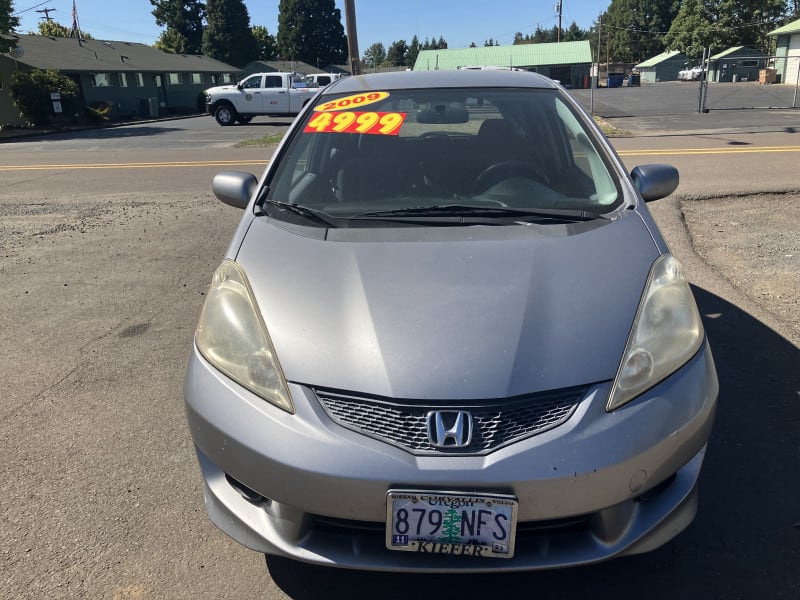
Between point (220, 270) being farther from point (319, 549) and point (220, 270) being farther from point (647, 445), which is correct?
point (647, 445)

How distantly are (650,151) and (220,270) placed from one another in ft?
39.4

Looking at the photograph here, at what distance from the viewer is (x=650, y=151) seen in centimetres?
1275

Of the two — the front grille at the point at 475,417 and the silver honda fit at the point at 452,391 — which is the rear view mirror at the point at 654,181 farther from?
the front grille at the point at 475,417

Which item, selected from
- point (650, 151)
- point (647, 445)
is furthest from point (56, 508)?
point (650, 151)

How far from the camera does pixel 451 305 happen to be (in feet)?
7.00

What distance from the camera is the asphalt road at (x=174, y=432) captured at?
2.24 m

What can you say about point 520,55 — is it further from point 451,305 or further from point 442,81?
point 451,305

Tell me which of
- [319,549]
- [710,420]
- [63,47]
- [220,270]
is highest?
[63,47]

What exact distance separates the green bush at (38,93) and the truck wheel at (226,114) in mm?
9756

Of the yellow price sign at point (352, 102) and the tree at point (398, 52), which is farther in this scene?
the tree at point (398, 52)

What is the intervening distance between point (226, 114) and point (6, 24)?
9.93 metres

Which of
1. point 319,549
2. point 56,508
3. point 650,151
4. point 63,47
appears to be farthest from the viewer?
point 63,47

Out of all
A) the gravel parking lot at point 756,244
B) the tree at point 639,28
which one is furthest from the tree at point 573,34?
the gravel parking lot at point 756,244

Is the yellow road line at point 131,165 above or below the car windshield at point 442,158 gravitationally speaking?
below
